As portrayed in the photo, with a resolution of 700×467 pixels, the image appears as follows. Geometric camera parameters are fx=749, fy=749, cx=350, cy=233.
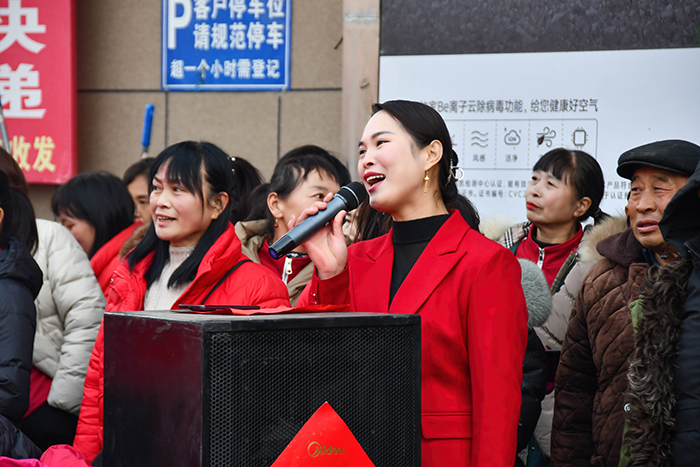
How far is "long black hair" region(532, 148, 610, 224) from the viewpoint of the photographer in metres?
4.04

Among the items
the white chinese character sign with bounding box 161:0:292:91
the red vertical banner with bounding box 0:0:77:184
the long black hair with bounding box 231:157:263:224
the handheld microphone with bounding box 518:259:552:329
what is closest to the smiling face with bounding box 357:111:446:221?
the handheld microphone with bounding box 518:259:552:329

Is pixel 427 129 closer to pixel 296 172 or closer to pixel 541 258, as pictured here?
pixel 296 172

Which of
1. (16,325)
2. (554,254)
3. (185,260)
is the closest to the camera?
(16,325)

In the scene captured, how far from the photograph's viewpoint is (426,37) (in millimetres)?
4730

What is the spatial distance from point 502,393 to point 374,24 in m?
3.57

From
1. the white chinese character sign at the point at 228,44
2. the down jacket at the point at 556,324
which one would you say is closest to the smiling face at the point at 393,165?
the down jacket at the point at 556,324

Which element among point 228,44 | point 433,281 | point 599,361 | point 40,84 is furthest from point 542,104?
point 40,84

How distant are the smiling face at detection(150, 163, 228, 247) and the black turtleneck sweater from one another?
1035 mm

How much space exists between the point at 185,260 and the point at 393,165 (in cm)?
114

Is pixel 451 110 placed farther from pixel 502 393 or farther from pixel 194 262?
pixel 502 393

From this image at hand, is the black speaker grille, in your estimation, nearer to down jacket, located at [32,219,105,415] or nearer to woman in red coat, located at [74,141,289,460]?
woman in red coat, located at [74,141,289,460]

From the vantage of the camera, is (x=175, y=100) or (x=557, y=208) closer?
(x=557, y=208)

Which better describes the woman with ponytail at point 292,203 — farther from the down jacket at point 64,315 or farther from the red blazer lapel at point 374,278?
the red blazer lapel at point 374,278

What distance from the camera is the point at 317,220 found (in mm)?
1936
